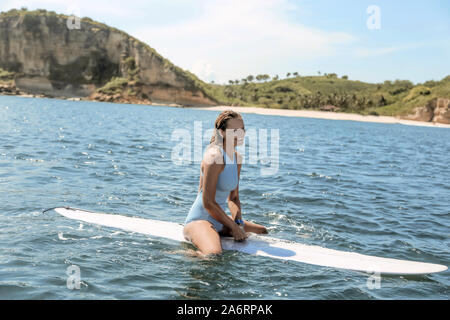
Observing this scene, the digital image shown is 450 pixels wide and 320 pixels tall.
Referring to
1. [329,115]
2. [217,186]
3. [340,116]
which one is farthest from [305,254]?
[329,115]

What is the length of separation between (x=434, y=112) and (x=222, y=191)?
9323 cm

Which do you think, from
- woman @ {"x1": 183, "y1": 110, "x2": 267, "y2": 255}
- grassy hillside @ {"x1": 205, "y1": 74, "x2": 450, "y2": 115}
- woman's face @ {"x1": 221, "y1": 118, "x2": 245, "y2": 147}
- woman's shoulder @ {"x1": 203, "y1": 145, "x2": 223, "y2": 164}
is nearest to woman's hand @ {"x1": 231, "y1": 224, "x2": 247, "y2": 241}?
woman @ {"x1": 183, "y1": 110, "x2": 267, "y2": 255}

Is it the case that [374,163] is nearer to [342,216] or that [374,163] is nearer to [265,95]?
[342,216]

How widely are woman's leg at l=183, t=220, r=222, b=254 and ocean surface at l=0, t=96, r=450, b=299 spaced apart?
0.17 meters

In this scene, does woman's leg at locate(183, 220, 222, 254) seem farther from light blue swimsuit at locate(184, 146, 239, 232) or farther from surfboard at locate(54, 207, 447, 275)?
surfboard at locate(54, 207, 447, 275)

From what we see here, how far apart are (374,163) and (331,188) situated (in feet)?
26.4

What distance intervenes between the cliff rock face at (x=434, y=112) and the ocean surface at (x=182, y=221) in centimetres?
7697

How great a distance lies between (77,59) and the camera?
105 metres

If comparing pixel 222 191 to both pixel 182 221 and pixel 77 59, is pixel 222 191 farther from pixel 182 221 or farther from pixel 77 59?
pixel 77 59

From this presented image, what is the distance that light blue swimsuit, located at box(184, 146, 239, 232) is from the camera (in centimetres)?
561
